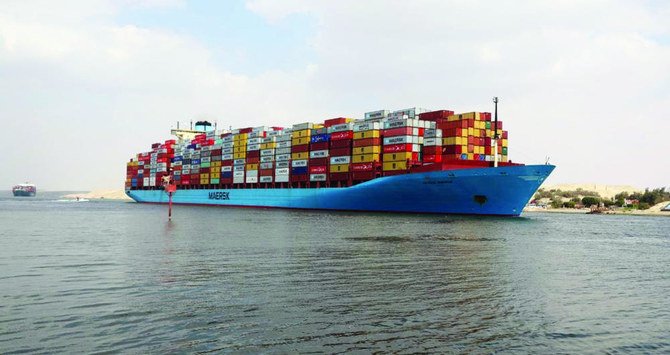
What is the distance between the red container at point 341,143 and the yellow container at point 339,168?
10.7 feet

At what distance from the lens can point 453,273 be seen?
2439 centimetres

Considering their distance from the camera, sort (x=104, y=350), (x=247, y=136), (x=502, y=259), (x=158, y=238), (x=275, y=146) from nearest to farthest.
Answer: (x=104, y=350), (x=502, y=259), (x=158, y=238), (x=275, y=146), (x=247, y=136)

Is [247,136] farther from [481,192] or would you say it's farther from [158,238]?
[158,238]

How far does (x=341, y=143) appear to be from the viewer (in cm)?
9219

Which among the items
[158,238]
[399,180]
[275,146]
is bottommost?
[158,238]

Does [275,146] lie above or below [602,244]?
above

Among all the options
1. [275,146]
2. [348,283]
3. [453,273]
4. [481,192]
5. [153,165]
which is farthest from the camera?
[153,165]

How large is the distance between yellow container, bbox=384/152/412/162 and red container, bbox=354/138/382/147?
2.57 meters

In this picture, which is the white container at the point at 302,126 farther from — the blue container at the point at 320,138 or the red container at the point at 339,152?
the red container at the point at 339,152

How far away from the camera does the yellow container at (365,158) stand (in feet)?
278

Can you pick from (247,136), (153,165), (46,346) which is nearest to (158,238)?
(46,346)

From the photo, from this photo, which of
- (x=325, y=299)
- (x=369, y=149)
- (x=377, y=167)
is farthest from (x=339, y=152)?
(x=325, y=299)

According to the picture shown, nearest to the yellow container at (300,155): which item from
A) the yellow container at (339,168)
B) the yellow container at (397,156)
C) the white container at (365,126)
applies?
the yellow container at (339,168)

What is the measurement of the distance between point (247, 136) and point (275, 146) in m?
11.4
